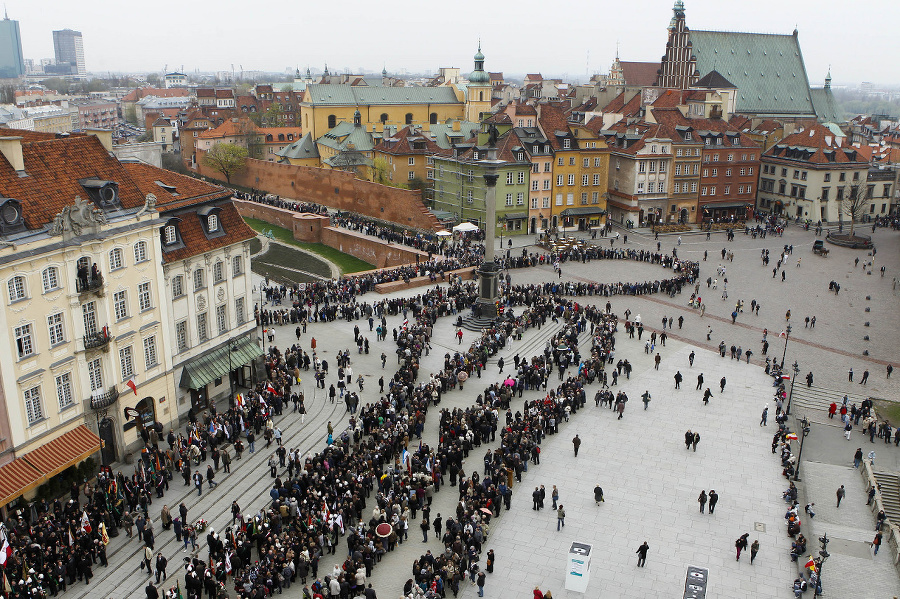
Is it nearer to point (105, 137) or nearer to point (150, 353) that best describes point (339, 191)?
point (105, 137)

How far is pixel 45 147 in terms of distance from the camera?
28.1m

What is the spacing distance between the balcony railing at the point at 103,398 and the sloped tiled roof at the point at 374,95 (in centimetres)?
7609

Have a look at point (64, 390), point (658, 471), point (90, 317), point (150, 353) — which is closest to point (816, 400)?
point (658, 471)

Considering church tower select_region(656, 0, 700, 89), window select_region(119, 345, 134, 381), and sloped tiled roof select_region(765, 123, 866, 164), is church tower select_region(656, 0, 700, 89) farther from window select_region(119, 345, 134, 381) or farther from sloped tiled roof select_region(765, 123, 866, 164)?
window select_region(119, 345, 134, 381)

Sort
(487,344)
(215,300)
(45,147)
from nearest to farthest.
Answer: (45,147), (215,300), (487,344)

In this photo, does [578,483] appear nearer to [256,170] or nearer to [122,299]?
[122,299]

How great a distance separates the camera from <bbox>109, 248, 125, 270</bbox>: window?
2842 centimetres

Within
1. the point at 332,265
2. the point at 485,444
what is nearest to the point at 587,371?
the point at 485,444

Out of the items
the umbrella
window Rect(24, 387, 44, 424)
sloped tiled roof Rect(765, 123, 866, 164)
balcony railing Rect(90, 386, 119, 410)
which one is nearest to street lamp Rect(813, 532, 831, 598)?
the umbrella

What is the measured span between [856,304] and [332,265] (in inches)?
1506

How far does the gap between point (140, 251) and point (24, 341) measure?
5.76 meters

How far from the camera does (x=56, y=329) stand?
87.3ft

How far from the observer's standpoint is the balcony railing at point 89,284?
27016mm

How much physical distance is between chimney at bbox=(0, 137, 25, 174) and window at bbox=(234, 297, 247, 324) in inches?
442
